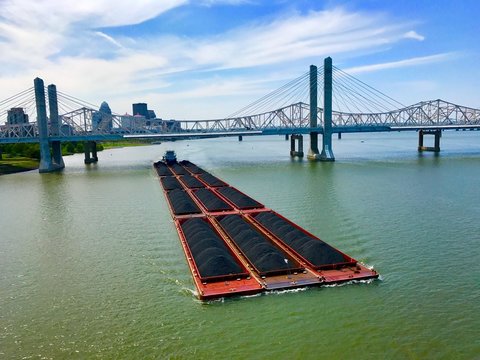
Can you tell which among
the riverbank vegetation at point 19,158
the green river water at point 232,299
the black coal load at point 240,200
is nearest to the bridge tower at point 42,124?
the riverbank vegetation at point 19,158

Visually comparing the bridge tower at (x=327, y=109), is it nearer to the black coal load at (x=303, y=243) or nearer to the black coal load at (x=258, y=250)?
the black coal load at (x=303, y=243)

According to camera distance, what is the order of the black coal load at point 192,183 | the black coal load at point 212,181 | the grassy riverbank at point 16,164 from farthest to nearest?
the grassy riverbank at point 16,164
the black coal load at point 212,181
the black coal load at point 192,183

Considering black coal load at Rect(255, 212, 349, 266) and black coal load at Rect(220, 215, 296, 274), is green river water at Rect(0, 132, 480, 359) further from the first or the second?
black coal load at Rect(220, 215, 296, 274)

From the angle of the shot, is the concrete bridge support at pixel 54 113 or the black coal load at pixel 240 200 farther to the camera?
the concrete bridge support at pixel 54 113

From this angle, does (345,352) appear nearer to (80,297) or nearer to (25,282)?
(80,297)

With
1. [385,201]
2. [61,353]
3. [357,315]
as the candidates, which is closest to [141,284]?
[61,353]

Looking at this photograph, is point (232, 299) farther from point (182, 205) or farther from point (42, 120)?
point (42, 120)
